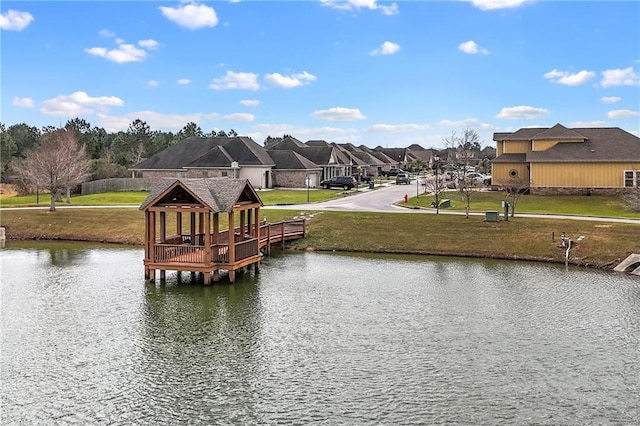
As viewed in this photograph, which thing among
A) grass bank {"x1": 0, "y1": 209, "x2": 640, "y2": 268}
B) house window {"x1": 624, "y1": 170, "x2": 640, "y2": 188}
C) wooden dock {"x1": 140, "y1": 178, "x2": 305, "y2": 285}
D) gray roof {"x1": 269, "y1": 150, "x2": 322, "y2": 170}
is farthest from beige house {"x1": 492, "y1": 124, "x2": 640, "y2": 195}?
wooden dock {"x1": 140, "y1": 178, "x2": 305, "y2": 285}

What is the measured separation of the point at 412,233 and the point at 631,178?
27.3 metres

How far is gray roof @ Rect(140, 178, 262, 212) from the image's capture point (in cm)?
2509

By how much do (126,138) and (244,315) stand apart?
9567 centimetres

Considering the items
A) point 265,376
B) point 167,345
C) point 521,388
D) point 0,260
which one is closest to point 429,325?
point 521,388

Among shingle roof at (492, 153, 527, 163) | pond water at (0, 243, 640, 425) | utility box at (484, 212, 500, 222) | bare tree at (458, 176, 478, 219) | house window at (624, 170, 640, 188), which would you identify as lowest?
pond water at (0, 243, 640, 425)

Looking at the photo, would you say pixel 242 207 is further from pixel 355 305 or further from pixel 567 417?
pixel 567 417

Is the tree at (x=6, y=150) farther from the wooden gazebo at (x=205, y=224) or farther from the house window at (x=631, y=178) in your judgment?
the house window at (x=631, y=178)

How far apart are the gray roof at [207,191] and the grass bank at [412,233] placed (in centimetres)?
1055

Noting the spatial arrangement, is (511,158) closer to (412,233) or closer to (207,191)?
(412,233)

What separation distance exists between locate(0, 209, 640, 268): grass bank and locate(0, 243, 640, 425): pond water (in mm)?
4334

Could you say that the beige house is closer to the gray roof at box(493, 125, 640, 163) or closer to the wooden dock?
the gray roof at box(493, 125, 640, 163)

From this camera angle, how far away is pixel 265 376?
15.1 m

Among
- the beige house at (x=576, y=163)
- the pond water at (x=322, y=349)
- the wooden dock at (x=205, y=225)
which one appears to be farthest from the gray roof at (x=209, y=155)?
the pond water at (x=322, y=349)

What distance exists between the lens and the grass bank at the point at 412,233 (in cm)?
3195
